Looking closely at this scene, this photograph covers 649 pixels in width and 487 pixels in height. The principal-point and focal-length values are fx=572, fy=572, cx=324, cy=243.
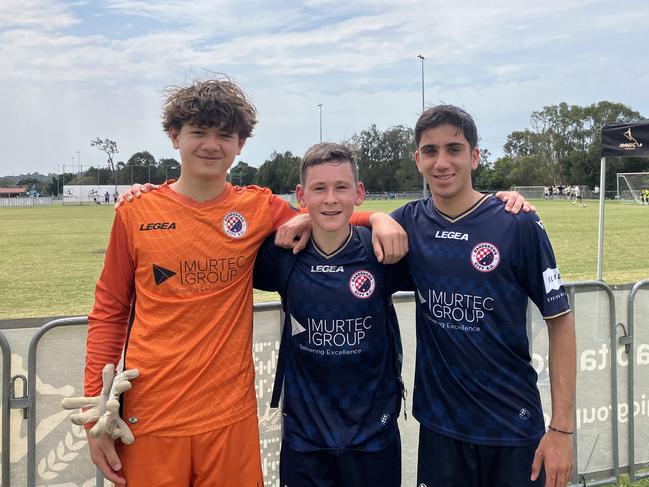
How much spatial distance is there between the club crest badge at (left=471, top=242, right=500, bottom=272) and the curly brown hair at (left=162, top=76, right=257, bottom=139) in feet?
3.93

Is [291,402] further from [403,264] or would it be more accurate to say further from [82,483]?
[82,483]

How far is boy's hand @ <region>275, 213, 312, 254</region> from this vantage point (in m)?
2.60

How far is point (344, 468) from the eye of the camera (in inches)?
97.8

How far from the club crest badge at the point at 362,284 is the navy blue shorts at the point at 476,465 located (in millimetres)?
691

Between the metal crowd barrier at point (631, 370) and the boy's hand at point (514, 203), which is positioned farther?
the metal crowd barrier at point (631, 370)

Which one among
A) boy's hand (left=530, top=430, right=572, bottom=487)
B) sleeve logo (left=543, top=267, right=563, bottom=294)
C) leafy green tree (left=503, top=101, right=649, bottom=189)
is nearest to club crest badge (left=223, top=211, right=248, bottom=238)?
sleeve logo (left=543, top=267, right=563, bottom=294)

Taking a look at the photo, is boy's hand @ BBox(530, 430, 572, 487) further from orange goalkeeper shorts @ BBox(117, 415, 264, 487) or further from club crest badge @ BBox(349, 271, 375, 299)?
orange goalkeeper shorts @ BBox(117, 415, 264, 487)

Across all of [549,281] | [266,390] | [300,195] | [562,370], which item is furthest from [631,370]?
[300,195]

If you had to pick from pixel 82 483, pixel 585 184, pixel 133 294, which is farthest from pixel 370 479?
pixel 585 184

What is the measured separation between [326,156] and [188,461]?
4.77ft

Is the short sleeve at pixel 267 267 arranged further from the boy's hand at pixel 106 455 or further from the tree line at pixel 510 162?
the tree line at pixel 510 162

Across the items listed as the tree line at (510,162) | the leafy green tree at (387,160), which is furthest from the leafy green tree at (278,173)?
the leafy green tree at (387,160)

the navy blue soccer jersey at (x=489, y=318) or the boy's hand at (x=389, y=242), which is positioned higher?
the boy's hand at (x=389, y=242)

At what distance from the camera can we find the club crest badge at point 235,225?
2574 mm
